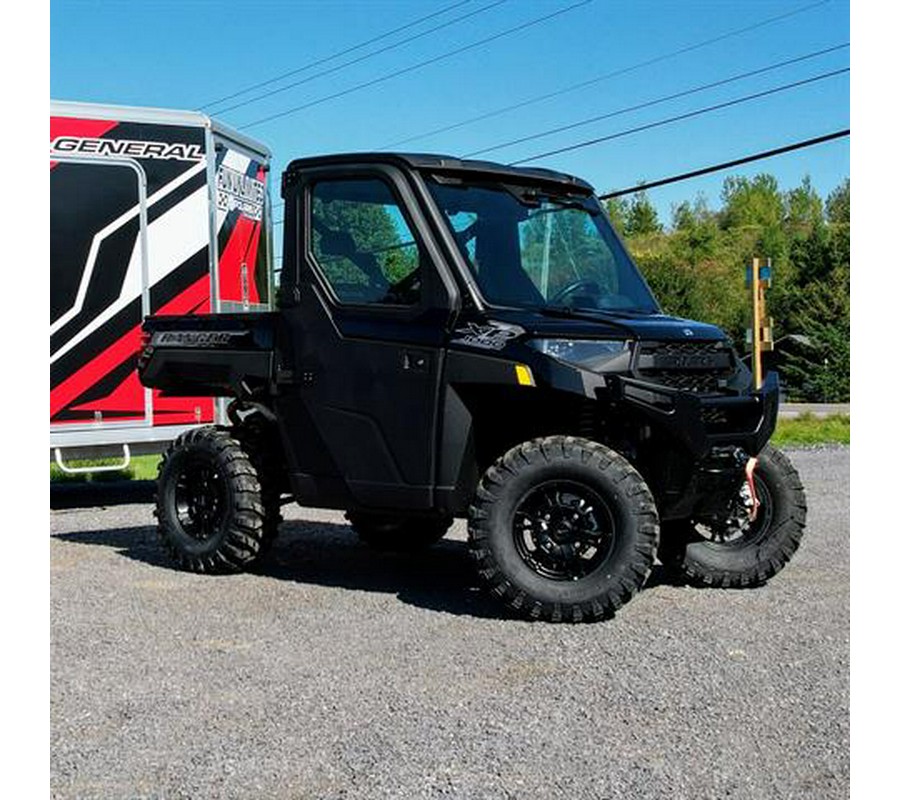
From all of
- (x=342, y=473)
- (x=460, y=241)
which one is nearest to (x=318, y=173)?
(x=460, y=241)

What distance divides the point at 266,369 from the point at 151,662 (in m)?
2.36

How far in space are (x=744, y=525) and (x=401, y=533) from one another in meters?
2.54

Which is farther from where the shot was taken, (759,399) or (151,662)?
(759,399)

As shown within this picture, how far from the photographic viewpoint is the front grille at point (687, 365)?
627 centimetres

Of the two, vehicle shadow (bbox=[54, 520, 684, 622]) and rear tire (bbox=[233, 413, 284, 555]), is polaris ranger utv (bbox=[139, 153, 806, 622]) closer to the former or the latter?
rear tire (bbox=[233, 413, 284, 555])

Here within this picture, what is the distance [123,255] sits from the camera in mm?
10250

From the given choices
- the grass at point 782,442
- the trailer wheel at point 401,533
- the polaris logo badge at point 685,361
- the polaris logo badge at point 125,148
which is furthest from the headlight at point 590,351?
the grass at point 782,442

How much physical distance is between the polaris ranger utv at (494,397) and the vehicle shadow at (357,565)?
1.34ft

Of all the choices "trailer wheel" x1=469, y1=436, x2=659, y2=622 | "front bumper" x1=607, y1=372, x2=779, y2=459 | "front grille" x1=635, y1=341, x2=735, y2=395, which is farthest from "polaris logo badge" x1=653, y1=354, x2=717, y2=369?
"trailer wheel" x1=469, y1=436, x2=659, y2=622

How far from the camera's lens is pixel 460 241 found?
661 cm
